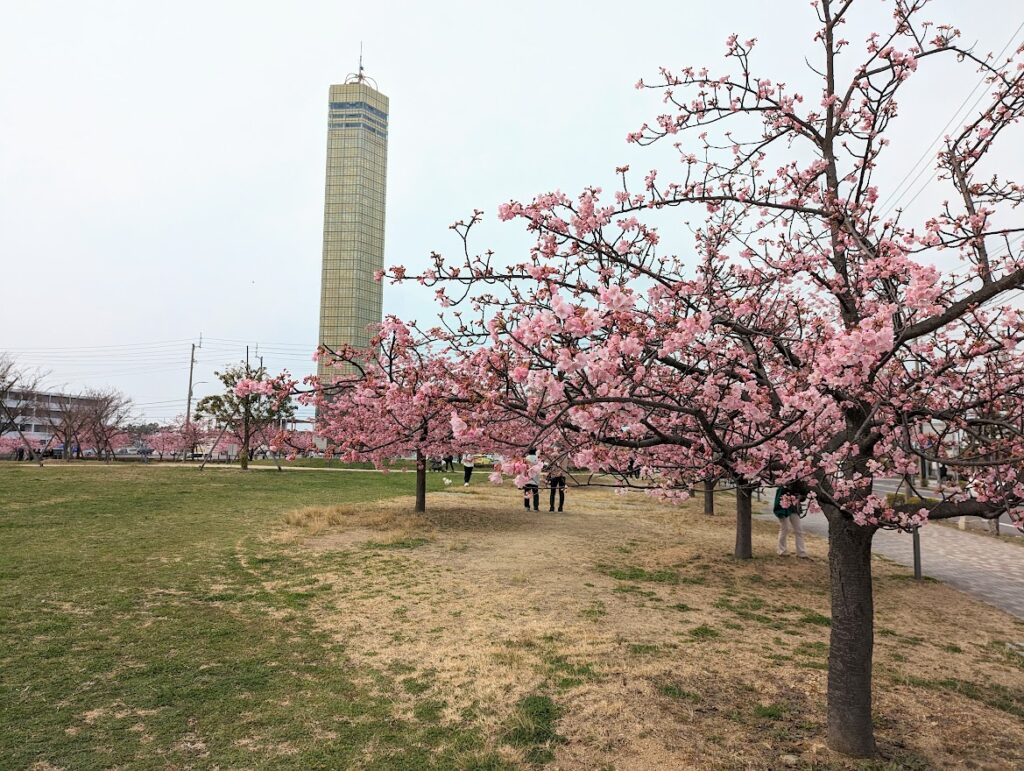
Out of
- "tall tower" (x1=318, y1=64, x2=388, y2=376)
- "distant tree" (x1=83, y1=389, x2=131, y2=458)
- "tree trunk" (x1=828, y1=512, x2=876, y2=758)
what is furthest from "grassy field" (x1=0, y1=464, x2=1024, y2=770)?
"tall tower" (x1=318, y1=64, x2=388, y2=376)

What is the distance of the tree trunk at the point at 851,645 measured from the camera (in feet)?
13.5

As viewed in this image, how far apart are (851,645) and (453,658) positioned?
3.45 metres

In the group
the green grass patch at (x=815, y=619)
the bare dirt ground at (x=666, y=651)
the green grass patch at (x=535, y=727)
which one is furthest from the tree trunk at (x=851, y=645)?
the green grass patch at (x=815, y=619)

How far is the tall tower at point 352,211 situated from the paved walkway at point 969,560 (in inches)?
4785

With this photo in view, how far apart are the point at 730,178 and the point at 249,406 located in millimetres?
32203

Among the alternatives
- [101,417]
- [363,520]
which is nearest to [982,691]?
[363,520]

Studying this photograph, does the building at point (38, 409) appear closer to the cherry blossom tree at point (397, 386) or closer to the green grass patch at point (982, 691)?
the cherry blossom tree at point (397, 386)

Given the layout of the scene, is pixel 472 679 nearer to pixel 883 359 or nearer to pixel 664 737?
pixel 664 737

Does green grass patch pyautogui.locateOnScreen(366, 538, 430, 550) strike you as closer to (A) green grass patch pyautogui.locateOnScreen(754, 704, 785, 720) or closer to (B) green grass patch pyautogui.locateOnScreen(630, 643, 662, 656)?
(B) green grass patch pyautogui.locateOnScreen(630, 643, 662, 656)

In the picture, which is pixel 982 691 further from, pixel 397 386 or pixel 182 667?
pixel 182 667

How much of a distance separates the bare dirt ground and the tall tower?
4856 inches

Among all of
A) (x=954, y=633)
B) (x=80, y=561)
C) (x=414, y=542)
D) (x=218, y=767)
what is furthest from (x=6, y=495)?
(x=954, y=633)

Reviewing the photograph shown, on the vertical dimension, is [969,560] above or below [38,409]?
below

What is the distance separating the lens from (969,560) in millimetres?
12219
